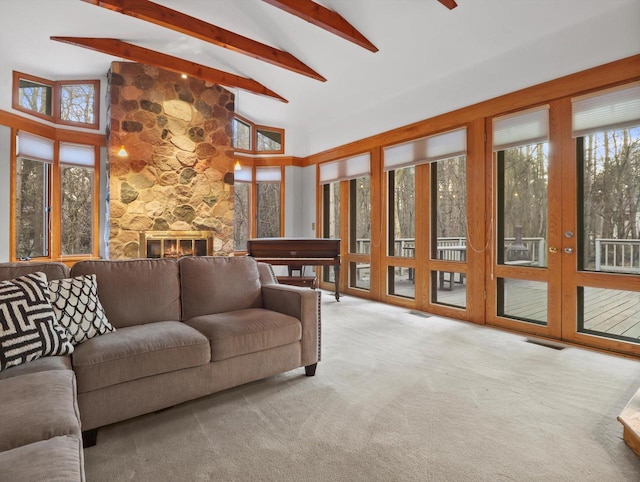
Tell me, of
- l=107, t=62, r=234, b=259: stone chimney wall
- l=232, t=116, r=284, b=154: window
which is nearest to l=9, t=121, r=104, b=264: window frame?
l=107, t=62, r=234, b=259: stone chimney wall

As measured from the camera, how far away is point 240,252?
7.14 metres

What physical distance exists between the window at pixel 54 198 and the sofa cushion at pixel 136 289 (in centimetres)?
367

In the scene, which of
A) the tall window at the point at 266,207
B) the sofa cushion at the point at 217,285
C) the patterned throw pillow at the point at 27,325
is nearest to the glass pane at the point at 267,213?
the tall window at the point at 266,207

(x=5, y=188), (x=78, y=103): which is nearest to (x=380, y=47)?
(x=78, y=103)

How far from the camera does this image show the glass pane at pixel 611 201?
10.3 feet

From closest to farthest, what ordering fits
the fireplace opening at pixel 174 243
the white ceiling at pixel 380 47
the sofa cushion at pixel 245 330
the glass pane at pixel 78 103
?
the sofa cushion at pixel 245 330
the white ceiling at pixel 380 47
the fireplace opening at pixel 174 243
the glass pane at pixel 78 103

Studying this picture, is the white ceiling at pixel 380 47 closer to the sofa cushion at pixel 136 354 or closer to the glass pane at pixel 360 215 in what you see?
the glass pane at pixel 360 215

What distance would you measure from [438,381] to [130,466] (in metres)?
1.93

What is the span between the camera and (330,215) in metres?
6.73

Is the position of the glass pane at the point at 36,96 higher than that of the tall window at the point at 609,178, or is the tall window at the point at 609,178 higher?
the glass pane at the point at 36,96

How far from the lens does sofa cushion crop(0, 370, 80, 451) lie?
112 cm

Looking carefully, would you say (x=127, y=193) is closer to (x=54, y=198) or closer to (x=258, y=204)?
(x=54, y=198)

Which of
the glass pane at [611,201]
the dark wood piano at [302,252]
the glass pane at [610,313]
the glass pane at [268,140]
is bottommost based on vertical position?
the glass pane at [610,313]

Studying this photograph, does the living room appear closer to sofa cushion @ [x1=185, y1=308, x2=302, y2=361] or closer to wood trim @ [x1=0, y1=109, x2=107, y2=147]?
wood trim @ [x1=0, y1=109, x2=107, y2=147]
